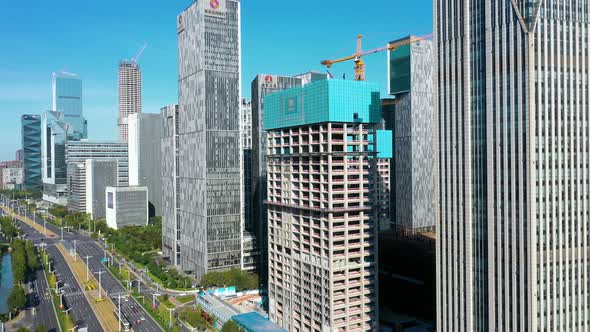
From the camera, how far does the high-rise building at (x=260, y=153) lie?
16300 cm

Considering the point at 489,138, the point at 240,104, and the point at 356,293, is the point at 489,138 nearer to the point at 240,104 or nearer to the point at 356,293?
the point at 356,293

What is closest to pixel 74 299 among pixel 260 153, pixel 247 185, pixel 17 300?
pixel 17 300

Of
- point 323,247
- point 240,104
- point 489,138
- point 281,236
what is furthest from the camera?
point 240,104

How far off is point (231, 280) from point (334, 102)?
74.3 meters

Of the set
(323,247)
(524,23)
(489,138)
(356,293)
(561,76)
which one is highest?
(524,23)

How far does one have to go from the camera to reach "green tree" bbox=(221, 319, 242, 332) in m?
111

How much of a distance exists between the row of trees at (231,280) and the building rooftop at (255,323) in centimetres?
3192

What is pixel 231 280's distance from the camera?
497ft

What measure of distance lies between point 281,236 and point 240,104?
2419 inches

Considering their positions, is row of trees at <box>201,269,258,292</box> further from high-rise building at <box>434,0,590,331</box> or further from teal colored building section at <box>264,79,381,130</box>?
high-rise building at <box>434,0,590,331</box>

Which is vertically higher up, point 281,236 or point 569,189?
point 569,189

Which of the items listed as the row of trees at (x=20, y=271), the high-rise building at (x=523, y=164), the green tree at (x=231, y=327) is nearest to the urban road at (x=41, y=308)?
the row of trees at (x=20, y=271)

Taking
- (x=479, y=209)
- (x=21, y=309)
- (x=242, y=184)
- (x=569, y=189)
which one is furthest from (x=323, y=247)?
(x=21, y=309)

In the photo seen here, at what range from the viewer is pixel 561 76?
70938mm
